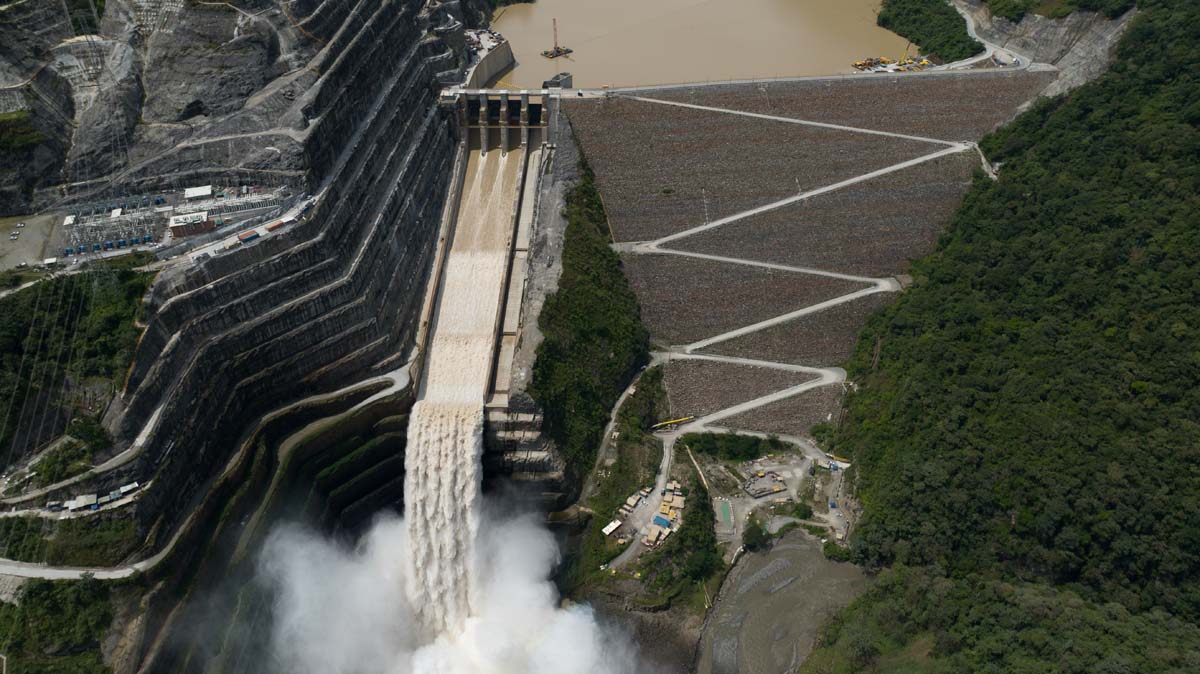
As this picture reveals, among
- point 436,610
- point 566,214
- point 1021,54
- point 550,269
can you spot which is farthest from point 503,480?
point 1021,54

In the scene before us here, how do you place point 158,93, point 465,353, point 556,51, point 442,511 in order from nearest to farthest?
point 442,511, point 158,93, point 465,353, point 556,51

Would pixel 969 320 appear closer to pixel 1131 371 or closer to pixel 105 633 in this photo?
pixel 1131 371

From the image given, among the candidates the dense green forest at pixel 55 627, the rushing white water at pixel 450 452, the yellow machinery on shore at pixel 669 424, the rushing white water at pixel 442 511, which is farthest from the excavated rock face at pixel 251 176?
the yellow machinery on shore at pixel 669 424

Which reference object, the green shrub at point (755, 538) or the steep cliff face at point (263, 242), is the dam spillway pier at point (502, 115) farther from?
the green shrub at point (755, 538)

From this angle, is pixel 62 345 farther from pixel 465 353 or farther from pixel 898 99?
pixel 898 99

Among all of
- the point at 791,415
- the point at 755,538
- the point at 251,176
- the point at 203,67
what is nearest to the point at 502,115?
the point at 203,67

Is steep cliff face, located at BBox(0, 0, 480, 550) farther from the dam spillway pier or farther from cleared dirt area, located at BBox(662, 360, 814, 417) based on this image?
cleared dirt area, located at BBox(662, 360, 814, 417)

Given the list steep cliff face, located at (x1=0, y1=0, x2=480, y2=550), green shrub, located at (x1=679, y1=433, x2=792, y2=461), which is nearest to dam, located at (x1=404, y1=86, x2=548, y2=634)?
steep cliff face, located at (x1=0, y1=0, x2=480, y2=550)
